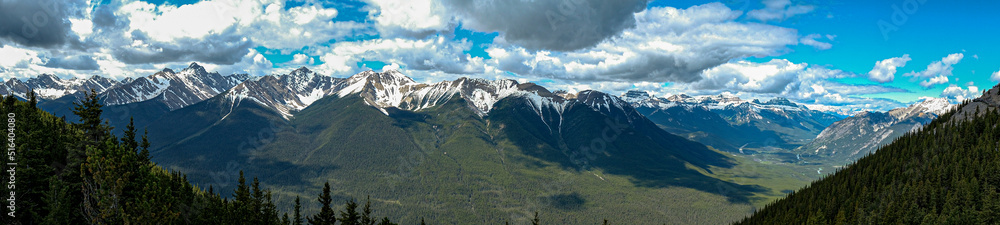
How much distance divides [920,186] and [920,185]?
0.90 m

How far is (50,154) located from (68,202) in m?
19.6

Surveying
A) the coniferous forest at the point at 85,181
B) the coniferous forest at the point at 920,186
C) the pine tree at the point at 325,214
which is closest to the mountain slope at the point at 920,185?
the coniferous forest at the point at 920,186

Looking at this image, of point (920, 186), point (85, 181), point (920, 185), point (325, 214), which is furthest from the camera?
A: point (920, 185)

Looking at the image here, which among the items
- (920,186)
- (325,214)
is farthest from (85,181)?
(920,186)

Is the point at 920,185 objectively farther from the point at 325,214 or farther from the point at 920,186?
the point at 325,214

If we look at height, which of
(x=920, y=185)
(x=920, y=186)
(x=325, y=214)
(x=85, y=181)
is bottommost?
(x=920, y=186)

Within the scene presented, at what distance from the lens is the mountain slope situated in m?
118

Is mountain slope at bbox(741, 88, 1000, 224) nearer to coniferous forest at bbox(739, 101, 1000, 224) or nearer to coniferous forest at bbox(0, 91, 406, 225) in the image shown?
coniferous forest at bbox(739, 101, 1000, 224)

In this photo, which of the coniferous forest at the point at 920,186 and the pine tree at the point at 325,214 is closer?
the pine tree at the point at 325,214

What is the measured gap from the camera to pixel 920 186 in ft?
428

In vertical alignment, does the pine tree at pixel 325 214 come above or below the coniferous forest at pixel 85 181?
below

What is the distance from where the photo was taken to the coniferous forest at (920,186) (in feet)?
386

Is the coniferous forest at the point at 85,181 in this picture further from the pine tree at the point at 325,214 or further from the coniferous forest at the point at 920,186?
the coniferous forest at the point at 920,186

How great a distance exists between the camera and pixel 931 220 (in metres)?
113
